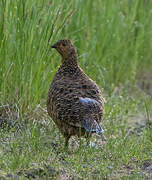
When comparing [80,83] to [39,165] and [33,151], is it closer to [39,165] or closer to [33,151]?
[33,151]

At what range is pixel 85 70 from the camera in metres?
6.05

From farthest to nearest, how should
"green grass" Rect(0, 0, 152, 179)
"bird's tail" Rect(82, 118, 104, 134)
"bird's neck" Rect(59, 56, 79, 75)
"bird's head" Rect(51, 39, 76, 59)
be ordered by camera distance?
"bird's head" Rect(51, 39, 76, 59) → "bird's neck" Rect(59, 56, 79, 75) → "bird's tail" Rect(82, 118, 104, 134) → "green grass" Rect(0, 0, 152, 179)

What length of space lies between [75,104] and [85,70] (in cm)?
142

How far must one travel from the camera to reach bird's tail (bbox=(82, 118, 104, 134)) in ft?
15.1

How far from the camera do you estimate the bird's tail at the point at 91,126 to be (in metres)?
4.60

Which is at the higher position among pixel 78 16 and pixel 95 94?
pixel 78 16

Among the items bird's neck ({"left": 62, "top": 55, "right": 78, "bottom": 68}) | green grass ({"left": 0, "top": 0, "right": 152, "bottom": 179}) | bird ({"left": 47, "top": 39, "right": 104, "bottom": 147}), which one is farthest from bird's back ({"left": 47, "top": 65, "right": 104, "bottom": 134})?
green grass ({"left": 0, "top": 0, "right": 152, "bottom": 179})

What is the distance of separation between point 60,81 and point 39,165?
1264 mm

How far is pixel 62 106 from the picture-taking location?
4711 mm

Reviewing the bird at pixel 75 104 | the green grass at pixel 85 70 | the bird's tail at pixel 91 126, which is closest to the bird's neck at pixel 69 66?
the bird at pixel 75 104

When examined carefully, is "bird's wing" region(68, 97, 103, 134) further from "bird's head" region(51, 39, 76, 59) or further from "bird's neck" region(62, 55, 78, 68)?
"bird's head" region(51, 39, 76, 59)

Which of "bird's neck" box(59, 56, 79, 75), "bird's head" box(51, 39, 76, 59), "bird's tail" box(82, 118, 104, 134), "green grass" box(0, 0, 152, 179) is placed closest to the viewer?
"green grass" box(0, 0, 152, 179)

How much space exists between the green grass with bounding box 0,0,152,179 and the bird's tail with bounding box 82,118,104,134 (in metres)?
0.18

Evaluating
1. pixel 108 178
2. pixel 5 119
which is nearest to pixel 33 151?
pixel 108 178
